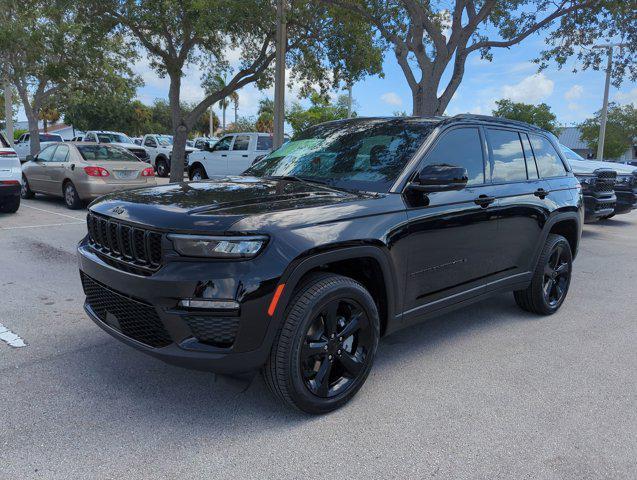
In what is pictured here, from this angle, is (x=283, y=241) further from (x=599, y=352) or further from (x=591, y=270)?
(x=591, y=270)

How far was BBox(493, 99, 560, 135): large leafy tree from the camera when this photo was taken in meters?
47.1

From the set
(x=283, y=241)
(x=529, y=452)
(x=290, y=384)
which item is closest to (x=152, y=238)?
(x=283, y=241)

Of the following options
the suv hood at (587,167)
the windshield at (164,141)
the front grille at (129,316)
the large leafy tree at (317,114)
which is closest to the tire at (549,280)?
the front grille at (129,316)

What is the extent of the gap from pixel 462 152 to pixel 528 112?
49.2 meters

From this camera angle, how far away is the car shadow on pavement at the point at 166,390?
2.97 metres

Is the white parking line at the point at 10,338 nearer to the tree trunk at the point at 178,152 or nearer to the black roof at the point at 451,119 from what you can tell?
the black roof at the point at 451,119

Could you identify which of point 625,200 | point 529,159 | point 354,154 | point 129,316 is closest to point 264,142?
point 625,200

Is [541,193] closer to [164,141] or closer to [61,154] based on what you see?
[61,154]

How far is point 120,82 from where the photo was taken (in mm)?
23219

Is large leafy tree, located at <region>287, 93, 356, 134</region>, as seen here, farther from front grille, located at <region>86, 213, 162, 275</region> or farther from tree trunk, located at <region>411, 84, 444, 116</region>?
front grille, located at <region>86, 213, 162, 275</region>

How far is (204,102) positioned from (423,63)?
25.5ft

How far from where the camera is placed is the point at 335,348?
299cm

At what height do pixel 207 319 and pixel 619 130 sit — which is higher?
pixel 619 130

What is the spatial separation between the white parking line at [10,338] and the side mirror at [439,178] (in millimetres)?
3199
